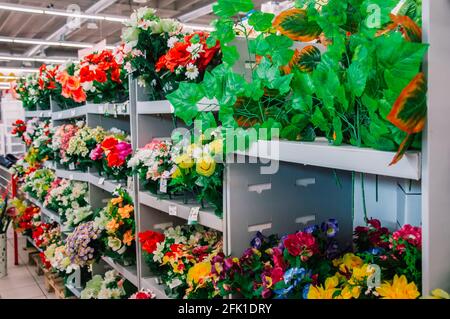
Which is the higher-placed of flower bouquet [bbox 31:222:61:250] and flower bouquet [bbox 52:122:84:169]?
flower bouquet [bbox 52:122:84:169]

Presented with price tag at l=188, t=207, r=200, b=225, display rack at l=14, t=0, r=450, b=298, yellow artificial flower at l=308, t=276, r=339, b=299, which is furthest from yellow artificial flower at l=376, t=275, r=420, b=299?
price tag at l=188, t=207, r=200, b=225

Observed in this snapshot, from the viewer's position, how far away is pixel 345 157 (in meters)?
0.97

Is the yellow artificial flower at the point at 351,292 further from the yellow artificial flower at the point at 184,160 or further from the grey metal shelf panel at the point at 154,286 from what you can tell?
the grey metal shelf panel at the point at 154,286

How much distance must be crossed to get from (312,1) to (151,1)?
9.42m

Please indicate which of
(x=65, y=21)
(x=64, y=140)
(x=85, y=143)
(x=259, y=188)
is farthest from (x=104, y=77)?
(x=65, y=21)

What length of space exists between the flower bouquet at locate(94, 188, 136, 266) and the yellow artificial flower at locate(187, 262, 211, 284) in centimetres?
97

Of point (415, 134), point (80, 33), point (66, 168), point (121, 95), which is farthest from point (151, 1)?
point (415, 134)

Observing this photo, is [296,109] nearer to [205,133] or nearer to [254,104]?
[254,104]

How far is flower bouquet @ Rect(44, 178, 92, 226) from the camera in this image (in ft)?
11.3

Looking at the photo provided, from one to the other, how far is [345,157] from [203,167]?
0.62 meters

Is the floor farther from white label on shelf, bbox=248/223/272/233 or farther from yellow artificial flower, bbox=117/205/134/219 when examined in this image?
white label on shelf, bbox=248/223/272/233

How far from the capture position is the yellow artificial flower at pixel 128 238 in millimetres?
2477

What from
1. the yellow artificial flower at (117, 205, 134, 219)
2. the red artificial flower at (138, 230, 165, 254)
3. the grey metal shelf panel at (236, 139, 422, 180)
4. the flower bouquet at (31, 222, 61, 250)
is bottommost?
the flower bouquet at (31, 222, 61, 250)
